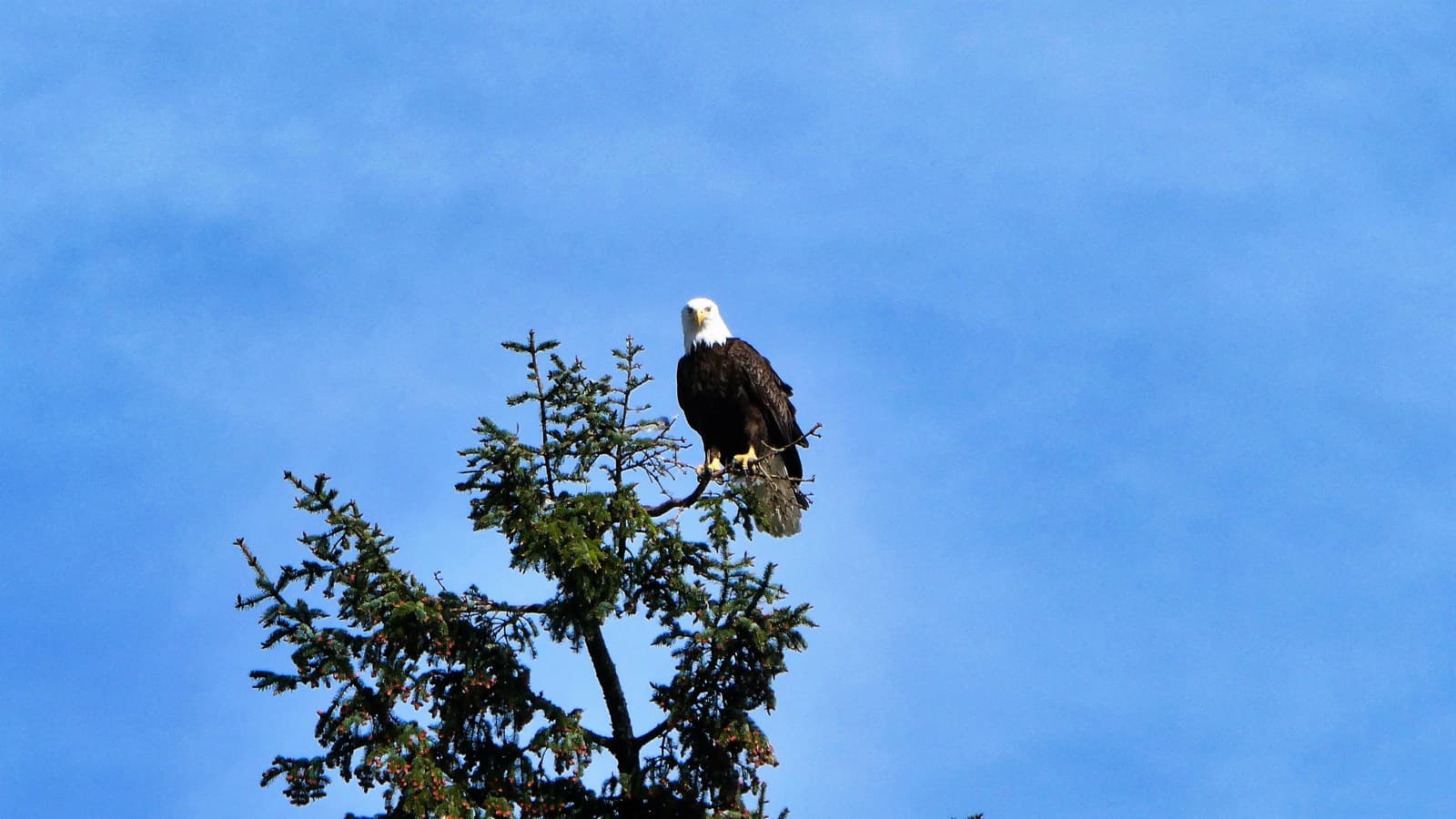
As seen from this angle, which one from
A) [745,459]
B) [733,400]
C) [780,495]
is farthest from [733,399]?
[780,495]

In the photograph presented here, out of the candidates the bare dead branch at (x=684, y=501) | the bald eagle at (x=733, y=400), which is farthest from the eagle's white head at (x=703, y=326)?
the bare dead branch at (x=684, y=501)

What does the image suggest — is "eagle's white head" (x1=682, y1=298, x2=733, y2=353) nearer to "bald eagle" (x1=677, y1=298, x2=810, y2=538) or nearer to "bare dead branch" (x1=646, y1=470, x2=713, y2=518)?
"bald eagle" (x1=677, y1=298, x2=810, y2=538)

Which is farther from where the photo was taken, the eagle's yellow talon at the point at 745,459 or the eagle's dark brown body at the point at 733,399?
the eagle's dark brown body at the point at 733,399

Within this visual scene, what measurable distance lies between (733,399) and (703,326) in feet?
2.39

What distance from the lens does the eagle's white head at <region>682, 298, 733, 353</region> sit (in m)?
13.3

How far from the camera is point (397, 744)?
Result: 8.68 meters

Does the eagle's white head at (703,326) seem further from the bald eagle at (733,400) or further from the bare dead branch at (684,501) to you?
the bare dead branch at (684,501)

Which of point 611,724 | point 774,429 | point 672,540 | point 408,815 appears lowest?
point 408,815

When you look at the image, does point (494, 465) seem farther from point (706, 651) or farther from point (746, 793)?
point (746, 793)

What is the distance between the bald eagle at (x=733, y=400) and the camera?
13047 mm

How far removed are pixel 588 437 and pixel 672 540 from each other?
2.67ft

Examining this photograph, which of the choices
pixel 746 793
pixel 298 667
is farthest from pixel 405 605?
pixel 746 793

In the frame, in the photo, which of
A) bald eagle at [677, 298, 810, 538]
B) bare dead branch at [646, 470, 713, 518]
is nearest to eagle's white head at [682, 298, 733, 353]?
bald eagle at [677, 298, 810, 538]

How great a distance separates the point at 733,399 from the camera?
514 inches
